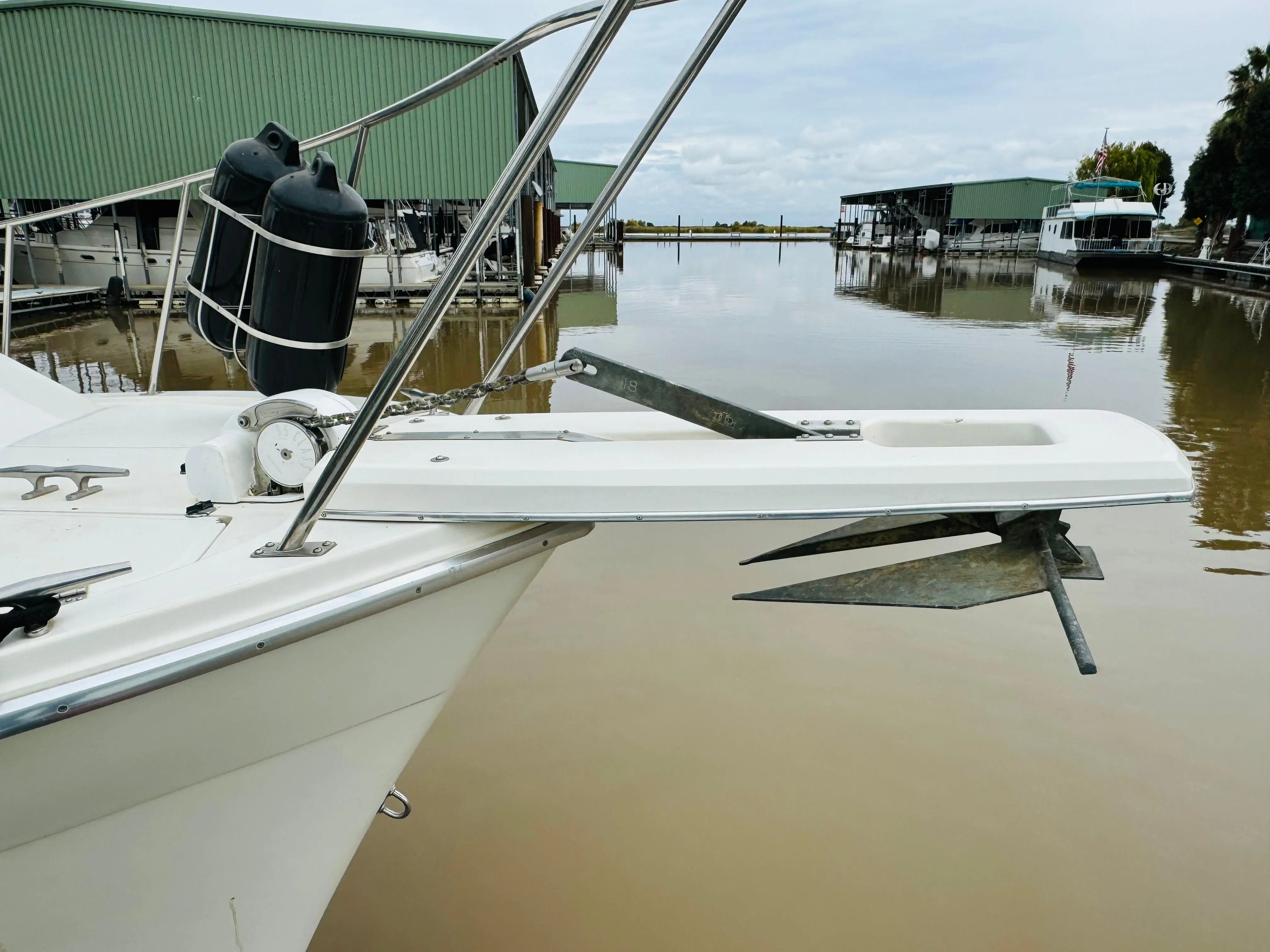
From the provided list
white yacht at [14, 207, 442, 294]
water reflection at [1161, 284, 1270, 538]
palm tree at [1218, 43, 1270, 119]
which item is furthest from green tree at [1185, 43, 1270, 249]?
white yacht at [14, 207, 442, 294]

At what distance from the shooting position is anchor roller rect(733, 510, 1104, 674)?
6.01ft

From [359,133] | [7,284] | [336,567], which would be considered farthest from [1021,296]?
[336,567]

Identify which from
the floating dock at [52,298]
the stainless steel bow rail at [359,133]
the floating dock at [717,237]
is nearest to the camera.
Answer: the stainless steel bow rail at [359,133]

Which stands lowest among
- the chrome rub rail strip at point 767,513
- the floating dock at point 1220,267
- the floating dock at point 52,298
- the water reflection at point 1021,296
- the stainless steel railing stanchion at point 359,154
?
the water reflection at point 1021,296

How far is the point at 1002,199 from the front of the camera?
135ft

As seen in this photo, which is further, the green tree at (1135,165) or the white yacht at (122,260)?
the green tree at (1135,165)

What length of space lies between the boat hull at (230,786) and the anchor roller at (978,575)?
0.71 m

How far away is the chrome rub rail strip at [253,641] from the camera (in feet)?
4.61

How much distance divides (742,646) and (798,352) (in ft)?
27.4

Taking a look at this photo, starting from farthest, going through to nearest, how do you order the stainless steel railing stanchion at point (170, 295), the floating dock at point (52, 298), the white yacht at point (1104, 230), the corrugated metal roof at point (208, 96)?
the white yacht at point (1104, 230), the corrugated metal roof at point (208, 96), the floating dock at point (52, 298), the stainless steel railing stanchion at point (170, 295)

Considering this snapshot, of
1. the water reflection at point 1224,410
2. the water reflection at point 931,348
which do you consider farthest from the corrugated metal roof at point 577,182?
the water reflection at point 1224,410

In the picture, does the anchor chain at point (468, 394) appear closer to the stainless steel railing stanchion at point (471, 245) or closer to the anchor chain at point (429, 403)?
the anchor chain at point (429, 403)

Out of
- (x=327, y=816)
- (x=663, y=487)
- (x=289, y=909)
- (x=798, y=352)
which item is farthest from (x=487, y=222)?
(x=798, y=352)

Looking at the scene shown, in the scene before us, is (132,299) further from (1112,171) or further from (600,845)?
(1112,171)
